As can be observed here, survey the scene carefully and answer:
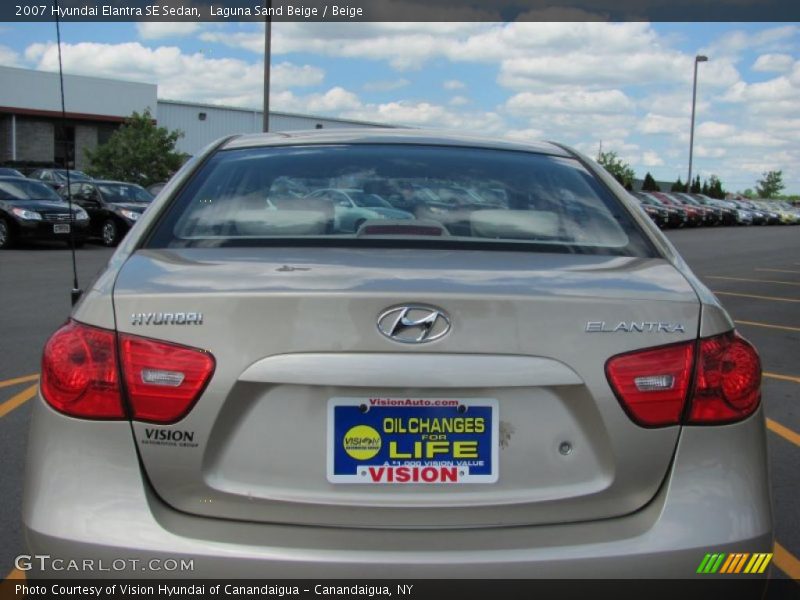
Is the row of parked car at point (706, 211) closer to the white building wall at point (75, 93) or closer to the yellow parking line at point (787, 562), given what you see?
the white building wall at point (75, 93)

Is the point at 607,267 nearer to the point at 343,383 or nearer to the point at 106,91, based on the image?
the point at 343,383

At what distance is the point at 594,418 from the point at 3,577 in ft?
7.82

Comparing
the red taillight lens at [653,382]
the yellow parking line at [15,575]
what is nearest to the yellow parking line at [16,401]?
the yellow parking line at [15,575]

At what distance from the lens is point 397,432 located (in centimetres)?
210

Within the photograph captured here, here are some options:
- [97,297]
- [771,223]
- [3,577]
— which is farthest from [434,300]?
[771,223]

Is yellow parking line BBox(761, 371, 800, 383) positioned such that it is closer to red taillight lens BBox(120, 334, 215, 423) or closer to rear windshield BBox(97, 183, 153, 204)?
red taillight lens BBox(120, 334, 215, 423)

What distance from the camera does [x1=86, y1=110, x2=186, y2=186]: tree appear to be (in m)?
35.9

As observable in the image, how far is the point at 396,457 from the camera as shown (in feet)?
6.90

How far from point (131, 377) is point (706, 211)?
4388cm

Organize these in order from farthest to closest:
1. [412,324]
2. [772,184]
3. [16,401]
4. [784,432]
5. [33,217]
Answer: [772,184], [33,217], [16,401], [784,432], [412,324]

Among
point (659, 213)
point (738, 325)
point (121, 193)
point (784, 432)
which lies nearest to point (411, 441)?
point (784, 432)

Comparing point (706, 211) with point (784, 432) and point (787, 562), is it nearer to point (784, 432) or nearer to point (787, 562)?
point (784, 432)

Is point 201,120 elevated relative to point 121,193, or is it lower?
elevated

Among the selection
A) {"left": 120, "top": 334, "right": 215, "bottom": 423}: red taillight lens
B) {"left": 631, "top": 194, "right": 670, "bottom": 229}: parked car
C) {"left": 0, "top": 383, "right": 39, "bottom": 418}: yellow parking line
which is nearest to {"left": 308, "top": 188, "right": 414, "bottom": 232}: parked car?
{"left": 120, "top": 334, "right": 215, "bottom": 423}: red taillight lens
